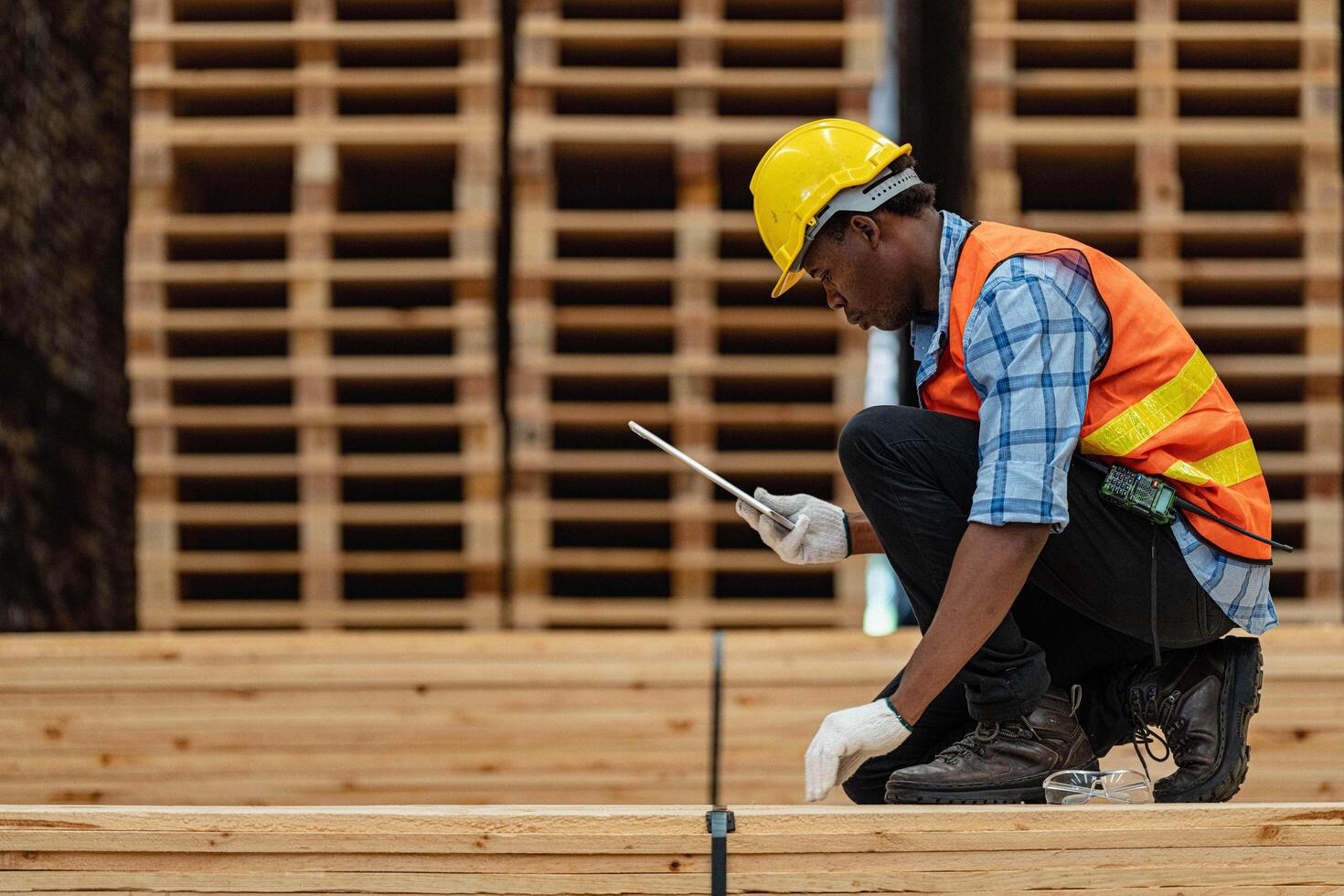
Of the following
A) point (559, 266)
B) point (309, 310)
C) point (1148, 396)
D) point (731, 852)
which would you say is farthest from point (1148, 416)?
point (309, 310)

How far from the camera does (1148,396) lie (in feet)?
6.95

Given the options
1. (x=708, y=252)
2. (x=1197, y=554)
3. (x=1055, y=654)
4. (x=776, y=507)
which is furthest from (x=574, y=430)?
(x=1197, y=554)

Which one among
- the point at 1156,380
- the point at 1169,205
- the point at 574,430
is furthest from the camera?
the point at 574,430

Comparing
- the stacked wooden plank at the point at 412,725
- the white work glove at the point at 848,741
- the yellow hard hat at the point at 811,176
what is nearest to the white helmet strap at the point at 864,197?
the yellow hard hat at the point at 811,176

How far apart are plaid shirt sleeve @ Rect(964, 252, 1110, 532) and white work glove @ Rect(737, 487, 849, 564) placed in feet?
1.60

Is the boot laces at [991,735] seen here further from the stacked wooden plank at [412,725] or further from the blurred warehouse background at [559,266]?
the blurred warehouse background at [559,266]

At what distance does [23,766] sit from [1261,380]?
11.1ft

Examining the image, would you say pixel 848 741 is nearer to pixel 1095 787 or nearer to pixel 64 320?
pixel 1095 787

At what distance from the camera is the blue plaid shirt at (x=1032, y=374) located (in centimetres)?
197

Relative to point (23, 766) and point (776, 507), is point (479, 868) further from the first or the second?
point (23, 766)

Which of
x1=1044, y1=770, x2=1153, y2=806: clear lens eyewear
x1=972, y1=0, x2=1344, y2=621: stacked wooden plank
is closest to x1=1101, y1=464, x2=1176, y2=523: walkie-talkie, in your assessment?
x1=1044, y1=770, x2=1153, y2=806: clear lens eyewear

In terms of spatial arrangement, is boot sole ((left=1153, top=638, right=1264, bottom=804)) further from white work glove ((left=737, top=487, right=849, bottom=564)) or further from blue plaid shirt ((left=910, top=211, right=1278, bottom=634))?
white work glove ((left=737, top=487, right=849, bottom=564))

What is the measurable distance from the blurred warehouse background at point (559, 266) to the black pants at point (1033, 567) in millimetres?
1475

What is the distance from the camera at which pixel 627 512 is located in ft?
12.6
